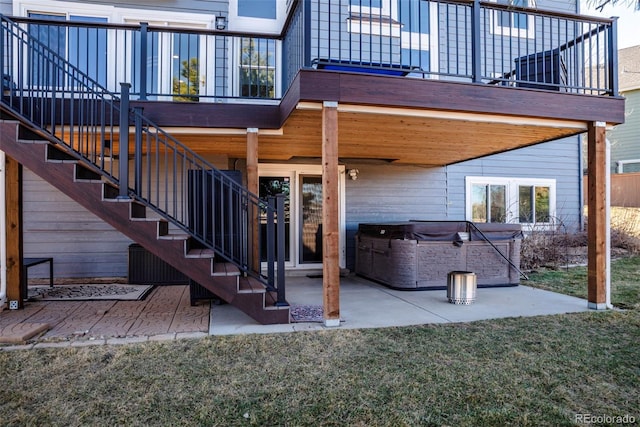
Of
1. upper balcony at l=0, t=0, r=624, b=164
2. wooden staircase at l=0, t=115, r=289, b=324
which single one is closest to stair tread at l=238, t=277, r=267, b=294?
wooden staircase at l=0, t=115, r=289, b=324

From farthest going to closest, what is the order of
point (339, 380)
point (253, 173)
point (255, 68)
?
point (255, 68) < point (253, 173) < point (339, 380)

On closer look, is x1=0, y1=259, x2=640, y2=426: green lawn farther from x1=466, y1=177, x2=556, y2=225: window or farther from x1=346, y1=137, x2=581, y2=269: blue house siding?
x1=466, y1=177, x2=556, y2=225: window

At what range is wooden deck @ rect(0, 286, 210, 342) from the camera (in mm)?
3689

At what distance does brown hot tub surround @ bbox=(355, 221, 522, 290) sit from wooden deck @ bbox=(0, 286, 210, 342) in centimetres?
272

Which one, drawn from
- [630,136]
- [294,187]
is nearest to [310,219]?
[294,187]

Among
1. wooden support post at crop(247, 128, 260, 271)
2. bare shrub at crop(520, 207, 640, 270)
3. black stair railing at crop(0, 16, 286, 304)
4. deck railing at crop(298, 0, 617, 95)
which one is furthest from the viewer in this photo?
bare shrub at crop(520, 207, 640, 270)

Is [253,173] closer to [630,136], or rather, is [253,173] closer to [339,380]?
[339,380]

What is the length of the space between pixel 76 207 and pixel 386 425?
6233mm

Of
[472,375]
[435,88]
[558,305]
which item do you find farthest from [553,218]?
[472,375]

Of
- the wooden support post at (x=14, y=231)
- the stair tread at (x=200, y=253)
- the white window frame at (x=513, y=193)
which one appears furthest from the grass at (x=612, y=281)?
the wooden support post at (x=14, y=231)

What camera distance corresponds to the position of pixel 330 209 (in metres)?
3.89

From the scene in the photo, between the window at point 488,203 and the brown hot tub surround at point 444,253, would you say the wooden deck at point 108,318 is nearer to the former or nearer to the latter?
the brown hot tub surround at point 444,253

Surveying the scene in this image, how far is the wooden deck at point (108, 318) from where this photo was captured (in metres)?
3.69

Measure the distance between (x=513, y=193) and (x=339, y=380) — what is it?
744 cm
